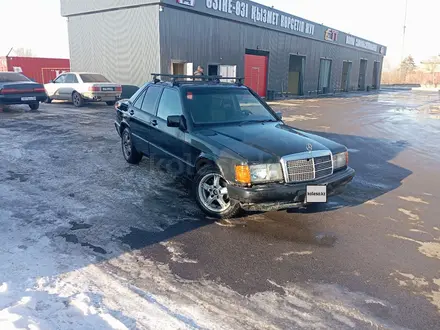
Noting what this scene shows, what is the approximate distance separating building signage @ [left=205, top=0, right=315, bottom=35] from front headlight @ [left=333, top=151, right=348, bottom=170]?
17.9m

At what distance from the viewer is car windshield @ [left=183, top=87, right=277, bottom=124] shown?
Answer: 5363 millimetres

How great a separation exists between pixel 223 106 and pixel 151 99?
1441 millimetres

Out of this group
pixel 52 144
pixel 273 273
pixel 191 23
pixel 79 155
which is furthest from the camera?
pixel 191 23

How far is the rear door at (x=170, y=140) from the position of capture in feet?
17.1

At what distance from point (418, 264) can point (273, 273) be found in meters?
1.48

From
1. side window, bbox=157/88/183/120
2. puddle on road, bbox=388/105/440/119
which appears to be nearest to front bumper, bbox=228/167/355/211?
side window, bbox=157/88/183/120

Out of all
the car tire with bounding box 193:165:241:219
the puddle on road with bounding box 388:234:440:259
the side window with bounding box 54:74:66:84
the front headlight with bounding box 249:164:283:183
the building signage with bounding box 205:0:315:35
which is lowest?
the puddle on road with bounding box 388:234:440:259

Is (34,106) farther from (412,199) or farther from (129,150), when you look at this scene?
(412,199)

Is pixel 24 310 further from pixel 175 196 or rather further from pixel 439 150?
pixel 439 150

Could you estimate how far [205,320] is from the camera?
109 inches

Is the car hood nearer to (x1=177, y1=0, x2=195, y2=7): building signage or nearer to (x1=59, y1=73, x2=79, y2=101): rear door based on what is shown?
(x1=59, y1=73, x2=79, y2=101): rear door

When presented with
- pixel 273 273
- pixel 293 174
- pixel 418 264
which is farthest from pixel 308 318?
pixel 293 174

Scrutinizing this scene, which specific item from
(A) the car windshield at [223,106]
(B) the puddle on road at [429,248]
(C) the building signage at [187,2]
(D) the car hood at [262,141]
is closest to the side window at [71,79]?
(C) the building signage at [187,2]

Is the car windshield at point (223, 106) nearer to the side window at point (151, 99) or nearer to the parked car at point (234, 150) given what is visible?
the parked car at point (234, 150)
